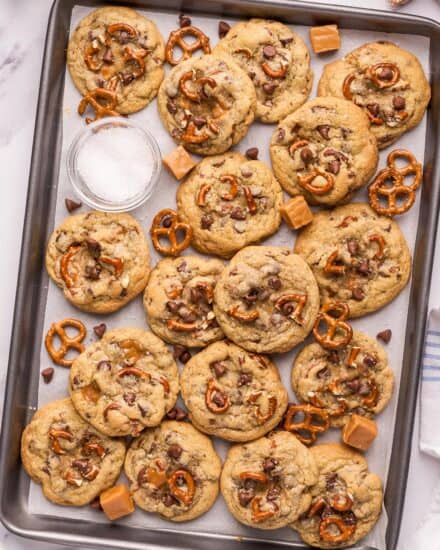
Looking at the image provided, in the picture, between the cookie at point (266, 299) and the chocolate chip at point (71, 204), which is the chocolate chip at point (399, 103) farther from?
the chocolate chip at point (71, 204)

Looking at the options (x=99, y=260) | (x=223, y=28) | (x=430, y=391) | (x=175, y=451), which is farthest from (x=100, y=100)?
(x=430, y=391)

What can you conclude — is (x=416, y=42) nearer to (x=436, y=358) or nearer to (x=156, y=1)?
(x=156, y=1)

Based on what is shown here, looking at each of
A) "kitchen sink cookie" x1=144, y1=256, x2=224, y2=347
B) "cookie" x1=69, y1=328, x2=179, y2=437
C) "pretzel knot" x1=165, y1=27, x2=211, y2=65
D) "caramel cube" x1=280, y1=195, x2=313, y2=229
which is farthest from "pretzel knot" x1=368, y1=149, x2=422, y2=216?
"cookie" x1=69, y1=328, x2=179, y2=437

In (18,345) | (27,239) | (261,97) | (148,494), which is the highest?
(261,97)

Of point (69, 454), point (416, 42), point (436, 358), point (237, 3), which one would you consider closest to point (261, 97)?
point (237, 3)

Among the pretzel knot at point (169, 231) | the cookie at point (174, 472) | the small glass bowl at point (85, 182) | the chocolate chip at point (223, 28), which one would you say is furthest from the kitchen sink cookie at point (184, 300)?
the chocolate chip at point (223, 28)

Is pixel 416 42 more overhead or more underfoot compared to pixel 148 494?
more overhead

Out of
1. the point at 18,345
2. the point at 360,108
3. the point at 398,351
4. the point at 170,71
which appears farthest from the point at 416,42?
the point at 18,345
